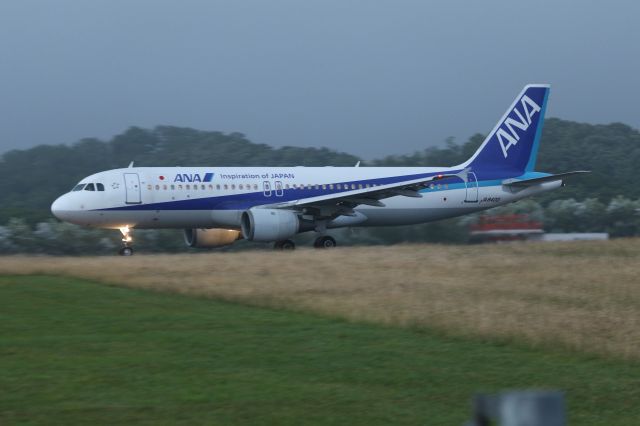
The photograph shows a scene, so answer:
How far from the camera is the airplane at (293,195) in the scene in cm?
3077

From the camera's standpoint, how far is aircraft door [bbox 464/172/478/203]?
115ft

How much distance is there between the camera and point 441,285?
1875 cm

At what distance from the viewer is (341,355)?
11.6m

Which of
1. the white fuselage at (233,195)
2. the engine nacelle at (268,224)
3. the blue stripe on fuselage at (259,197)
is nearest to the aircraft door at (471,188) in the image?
the white fuselage at (233,195)

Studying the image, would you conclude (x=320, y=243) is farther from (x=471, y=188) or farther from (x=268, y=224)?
(x=471, y=188)

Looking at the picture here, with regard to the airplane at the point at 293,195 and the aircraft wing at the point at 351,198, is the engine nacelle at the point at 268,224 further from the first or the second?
the aircraft wing at the point at 351,198

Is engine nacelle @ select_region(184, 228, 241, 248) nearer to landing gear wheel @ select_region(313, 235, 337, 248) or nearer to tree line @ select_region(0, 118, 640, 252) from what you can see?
landing gear wheel @ select_region(313, 235, 337, 248)

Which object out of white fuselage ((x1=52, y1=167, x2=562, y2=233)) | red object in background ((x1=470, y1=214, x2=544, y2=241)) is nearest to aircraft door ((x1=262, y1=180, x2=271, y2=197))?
white fuselage ((x1=52, y1=167, x2=562, y2=233))

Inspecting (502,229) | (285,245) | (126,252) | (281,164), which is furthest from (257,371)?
(281,164)

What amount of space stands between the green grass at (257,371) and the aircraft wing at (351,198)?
16510mm

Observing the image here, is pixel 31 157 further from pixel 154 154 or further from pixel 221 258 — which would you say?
pixel 221 258

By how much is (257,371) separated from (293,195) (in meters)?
22.5

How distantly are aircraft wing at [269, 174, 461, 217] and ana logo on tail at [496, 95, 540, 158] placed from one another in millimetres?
4860

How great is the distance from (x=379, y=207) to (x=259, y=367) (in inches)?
928
